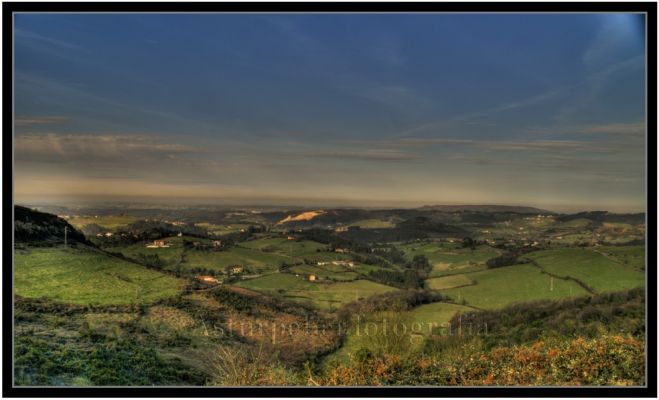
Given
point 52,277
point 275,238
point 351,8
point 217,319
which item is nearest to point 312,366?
point 217,319

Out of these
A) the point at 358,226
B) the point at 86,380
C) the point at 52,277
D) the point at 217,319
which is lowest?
the point at 86,380

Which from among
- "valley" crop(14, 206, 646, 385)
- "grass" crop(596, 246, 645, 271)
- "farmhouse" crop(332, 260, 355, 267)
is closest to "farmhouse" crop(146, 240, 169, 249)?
"valley" crop(14, 206, 646, 385)

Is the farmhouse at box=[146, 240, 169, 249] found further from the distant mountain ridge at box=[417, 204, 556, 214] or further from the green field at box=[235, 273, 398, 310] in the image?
the distant mountain ridge at box=[417, 204, 556, 214]

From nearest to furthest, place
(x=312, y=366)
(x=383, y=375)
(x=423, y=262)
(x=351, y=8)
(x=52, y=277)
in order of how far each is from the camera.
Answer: (x=351, y=8), (x=383, y=375), (x=312, y=366), (x=52, y=277), (x=423, y=262)

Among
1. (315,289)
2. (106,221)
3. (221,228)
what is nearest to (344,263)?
(315,289)

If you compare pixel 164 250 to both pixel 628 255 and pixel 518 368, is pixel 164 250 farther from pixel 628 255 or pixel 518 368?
pixel 628 255

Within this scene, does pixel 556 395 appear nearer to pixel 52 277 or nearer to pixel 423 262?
pixel 423 262

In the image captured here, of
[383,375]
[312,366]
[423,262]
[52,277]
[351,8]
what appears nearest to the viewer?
[351,8]
